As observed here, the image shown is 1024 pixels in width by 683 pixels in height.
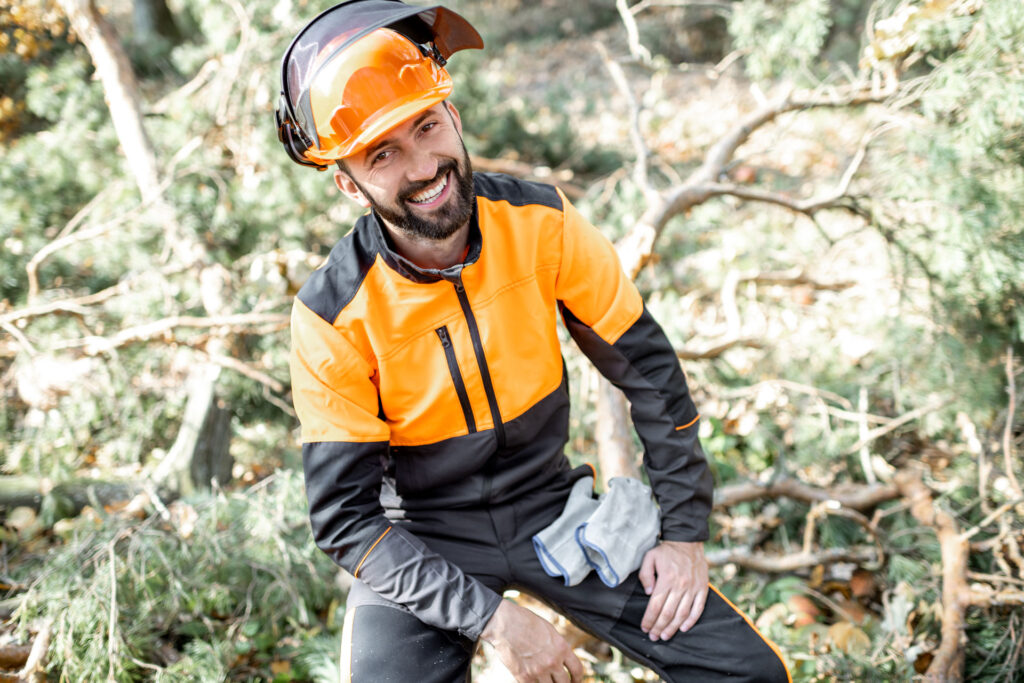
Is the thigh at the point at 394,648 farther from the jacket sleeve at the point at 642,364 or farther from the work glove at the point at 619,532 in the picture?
the jacket sleeve at the point at 642,364

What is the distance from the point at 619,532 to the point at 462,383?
64 cm

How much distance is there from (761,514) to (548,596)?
5.49 ft

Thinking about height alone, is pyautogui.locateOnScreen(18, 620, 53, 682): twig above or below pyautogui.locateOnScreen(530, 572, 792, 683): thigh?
above

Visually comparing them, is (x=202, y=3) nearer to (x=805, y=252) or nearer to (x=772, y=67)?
(x=772, y=67)

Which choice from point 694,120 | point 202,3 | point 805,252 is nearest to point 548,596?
point 805,252

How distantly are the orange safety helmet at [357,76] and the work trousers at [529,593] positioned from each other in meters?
1.14

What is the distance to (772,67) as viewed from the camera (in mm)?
3566

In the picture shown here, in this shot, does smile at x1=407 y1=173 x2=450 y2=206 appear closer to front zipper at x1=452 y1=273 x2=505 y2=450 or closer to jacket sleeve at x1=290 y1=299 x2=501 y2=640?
front zipper at x1=452 y1=273 x2=505 y2=450

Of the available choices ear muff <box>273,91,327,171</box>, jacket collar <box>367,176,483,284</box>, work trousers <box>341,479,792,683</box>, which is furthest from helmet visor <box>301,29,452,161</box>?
work trousers <box>341,479,792,683</box>

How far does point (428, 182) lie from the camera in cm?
171

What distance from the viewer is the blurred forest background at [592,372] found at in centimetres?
235

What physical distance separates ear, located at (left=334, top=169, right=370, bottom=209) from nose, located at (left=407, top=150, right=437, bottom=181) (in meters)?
0.17

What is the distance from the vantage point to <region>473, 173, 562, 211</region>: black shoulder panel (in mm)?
1919

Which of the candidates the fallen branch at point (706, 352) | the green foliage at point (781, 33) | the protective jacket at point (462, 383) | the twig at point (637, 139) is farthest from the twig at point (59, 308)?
the green foliage at point (781, 33)
